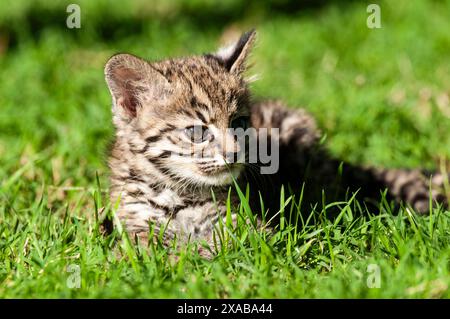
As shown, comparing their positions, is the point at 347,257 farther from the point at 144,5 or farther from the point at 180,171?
the point at 144,5

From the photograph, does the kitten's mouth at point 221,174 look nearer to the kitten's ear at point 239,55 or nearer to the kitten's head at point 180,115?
the kitten's head at point 180,115

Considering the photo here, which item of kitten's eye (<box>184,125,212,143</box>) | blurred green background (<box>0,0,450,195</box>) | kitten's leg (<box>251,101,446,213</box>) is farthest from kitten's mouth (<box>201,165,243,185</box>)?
blurred green background (<box>0,0,450,195</box>)

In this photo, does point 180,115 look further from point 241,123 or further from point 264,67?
point 264,67

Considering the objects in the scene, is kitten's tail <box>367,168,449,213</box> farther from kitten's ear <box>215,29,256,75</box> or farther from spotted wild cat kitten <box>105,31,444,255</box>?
kitten's ear <box>215,29,256,75</box>

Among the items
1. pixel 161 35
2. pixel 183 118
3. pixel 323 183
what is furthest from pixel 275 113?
pixel 161 35

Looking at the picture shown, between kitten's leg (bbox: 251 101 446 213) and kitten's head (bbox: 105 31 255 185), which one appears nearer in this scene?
kitten's head (bbox: 105 31 255 185)


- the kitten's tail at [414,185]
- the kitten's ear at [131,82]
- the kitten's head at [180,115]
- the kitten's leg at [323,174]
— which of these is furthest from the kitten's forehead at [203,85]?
the kitten's tail at [414,185]
